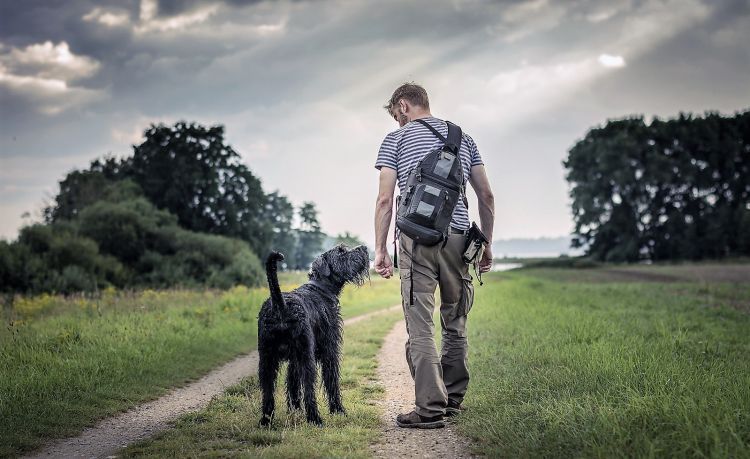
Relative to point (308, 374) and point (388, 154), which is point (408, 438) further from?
point (388, 154)

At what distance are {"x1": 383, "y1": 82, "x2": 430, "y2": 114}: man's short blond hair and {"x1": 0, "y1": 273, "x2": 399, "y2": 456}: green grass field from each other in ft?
15.5

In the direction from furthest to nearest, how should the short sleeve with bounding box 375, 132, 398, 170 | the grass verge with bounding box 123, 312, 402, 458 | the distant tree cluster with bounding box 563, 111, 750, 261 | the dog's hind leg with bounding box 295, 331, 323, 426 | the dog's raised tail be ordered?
1. the distant tree cluster with bounding box 563, 111, 750, 261
2. the short sleeve with bounding box 375, 132, 398, 170
3. the dog's hind leg with bounding box 295, 331, 323, 426
4. the dog's raised tail
5. the grass verge with bounding box 123, 312, 402, 458

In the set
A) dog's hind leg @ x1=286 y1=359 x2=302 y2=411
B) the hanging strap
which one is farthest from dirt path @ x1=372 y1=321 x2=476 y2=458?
the hanging strap

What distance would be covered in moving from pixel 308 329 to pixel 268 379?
588mm

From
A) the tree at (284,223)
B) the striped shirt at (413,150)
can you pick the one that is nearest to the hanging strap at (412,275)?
the striped shirt at (413,150)

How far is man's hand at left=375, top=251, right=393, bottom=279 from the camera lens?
16.2 ft

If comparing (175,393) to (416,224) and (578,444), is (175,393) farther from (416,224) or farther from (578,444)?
(578,444)

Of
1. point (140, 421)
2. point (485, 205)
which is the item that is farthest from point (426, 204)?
point (140, 421)

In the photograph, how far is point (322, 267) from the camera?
5.73 meters

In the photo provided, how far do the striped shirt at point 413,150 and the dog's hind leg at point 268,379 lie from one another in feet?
6.49

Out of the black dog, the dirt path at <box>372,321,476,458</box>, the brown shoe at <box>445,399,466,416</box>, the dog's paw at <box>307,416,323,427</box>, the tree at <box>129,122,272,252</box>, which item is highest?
the tree at <box>129,122,272,252</box>

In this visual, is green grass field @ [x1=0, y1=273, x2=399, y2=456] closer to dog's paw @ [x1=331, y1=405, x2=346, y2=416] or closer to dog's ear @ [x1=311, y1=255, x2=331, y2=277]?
dog's paw @ [x1=331, y1=405, x2=346, y2=416]

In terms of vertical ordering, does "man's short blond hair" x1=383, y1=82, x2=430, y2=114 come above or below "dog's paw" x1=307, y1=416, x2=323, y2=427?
above

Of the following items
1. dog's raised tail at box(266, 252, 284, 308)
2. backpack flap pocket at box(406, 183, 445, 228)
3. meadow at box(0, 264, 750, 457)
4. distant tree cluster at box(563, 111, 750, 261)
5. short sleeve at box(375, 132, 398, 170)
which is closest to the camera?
meadow at box(0, 264, 750, 457)
